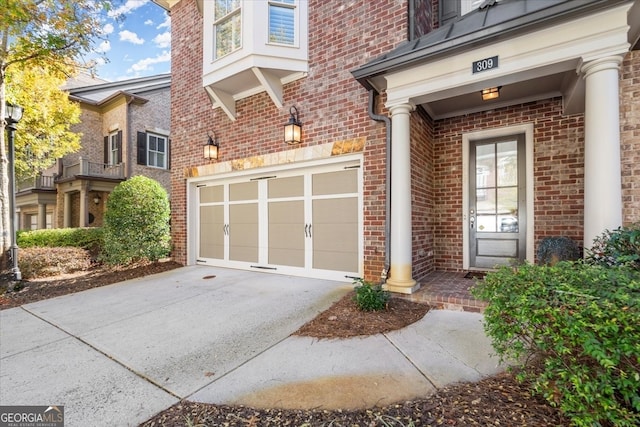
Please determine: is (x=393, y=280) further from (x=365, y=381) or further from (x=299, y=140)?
(x=299, y=140)

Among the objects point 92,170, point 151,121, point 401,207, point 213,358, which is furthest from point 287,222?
point 92,170

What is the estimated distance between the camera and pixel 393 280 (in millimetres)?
3846

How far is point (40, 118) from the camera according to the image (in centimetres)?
835

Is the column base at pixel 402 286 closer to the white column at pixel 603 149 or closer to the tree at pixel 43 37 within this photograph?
the white column at pixel 603 149

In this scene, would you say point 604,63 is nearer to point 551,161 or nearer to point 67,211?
point 551,161

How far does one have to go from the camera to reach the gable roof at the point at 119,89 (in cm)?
1254

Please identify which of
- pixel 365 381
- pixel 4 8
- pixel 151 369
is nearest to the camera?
pixel 365 381

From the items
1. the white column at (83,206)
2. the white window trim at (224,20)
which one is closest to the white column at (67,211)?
the white column at (83,206)

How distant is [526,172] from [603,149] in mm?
1791

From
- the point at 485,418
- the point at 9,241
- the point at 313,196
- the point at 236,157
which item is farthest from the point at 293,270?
the point at 9,241

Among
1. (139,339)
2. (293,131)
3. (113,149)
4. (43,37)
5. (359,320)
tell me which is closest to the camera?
(139,339)

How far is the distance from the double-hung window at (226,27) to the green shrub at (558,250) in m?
5.91

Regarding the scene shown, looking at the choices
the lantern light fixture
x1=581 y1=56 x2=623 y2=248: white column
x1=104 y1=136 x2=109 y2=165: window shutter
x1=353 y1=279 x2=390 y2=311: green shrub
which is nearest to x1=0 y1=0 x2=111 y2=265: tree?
the lantern light fixture

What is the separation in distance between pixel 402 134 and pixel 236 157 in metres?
3.63
